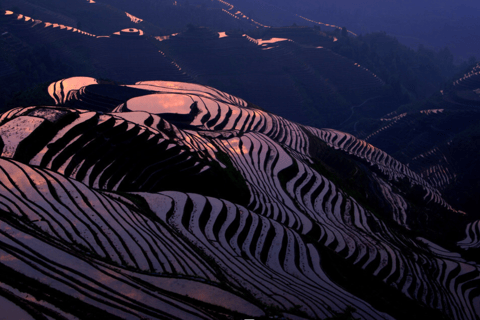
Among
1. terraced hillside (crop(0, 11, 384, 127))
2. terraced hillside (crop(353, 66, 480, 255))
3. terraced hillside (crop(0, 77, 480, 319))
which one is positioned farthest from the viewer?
terraced hillside (crop(0, 11, 384, 127))

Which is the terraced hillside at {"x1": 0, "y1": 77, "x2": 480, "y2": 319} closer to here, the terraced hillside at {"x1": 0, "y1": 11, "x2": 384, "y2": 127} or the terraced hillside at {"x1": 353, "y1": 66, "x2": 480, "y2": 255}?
the terraced hillside at {"x1": 353, "y1": 66, "x2": 480, "y2": 255}

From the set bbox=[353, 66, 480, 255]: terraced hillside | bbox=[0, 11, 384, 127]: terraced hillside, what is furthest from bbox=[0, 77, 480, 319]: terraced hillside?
bbox=[0, 11, 384, 127]: terraced hillside

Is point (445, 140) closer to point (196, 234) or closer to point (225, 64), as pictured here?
point (225, 64)

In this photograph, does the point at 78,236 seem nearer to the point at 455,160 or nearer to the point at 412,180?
the point at 412,180

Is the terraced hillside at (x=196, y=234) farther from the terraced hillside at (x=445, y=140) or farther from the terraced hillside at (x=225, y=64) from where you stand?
the terraced hillside at (x=225, y=64)

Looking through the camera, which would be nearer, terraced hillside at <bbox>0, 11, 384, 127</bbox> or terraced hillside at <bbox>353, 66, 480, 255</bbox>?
terraced hillside at <bbox>353, 66, 480, 255</bbox>

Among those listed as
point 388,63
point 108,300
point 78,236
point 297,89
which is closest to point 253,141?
point 78,236

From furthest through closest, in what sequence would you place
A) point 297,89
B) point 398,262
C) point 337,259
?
point 297,89 < point 398,262 < point 337,259

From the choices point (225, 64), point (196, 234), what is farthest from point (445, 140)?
point (196, 234)
